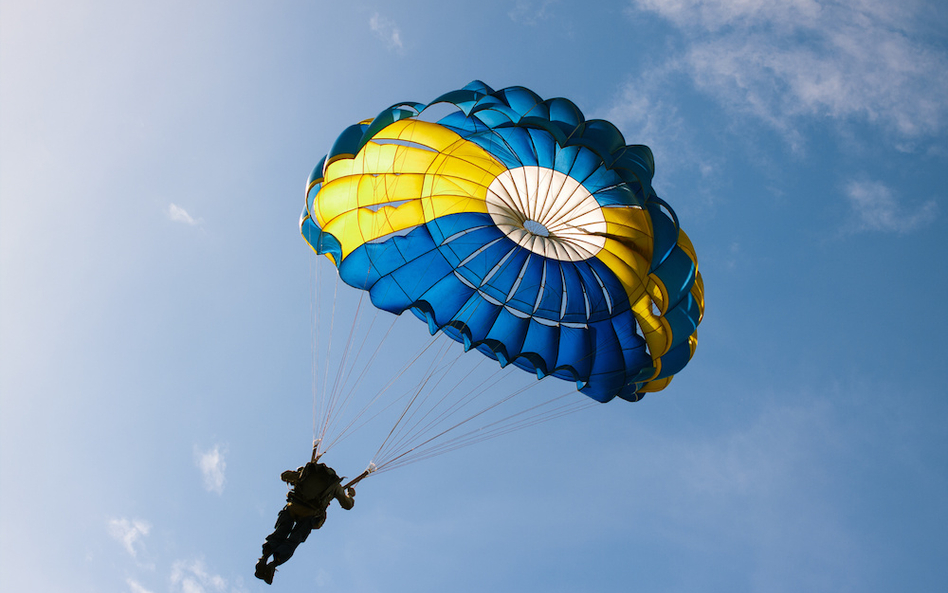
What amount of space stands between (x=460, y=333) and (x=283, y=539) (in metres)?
4.19

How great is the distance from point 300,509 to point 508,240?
5251mm

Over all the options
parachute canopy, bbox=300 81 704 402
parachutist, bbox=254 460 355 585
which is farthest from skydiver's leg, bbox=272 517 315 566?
parachute canopy, bbox=300 81 704 402

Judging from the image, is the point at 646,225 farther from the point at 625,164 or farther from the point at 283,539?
the point at 283,539

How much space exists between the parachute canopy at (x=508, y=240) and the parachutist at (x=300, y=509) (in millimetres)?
3001

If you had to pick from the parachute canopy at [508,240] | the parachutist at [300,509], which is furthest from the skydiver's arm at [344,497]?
the parachute canopy at [508,240]

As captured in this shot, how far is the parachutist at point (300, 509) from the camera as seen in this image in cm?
862

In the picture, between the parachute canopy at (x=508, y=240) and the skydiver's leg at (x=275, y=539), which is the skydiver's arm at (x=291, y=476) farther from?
the parachute canopy at (x=508, y=240)

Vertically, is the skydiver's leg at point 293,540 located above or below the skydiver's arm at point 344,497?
below

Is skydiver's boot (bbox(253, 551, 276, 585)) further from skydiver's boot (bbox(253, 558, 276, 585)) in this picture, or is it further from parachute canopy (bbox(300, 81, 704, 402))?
parachute canopy (bbox(300, 81, 704, 402))

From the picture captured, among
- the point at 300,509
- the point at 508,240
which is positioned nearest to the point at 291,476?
the point at 300,509

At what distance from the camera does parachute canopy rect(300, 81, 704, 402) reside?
1028cm

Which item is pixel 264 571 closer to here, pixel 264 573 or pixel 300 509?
pixel 264 573

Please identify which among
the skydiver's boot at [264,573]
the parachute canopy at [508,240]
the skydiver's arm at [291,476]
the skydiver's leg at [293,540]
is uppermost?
the parachute canopy at [508,240]

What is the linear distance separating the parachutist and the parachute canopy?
300 cm
